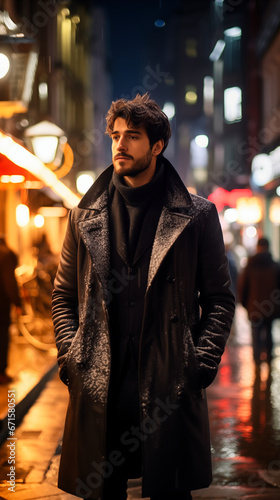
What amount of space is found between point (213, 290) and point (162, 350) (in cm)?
44

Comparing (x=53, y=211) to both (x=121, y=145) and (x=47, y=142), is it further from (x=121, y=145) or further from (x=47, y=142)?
(x=121, y=145)

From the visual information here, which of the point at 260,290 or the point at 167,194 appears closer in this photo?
the point at 167,194

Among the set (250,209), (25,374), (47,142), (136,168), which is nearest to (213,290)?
(136,168)

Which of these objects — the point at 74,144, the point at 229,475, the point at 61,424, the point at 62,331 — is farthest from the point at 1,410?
the point at 74,144

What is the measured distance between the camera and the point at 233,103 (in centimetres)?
4238

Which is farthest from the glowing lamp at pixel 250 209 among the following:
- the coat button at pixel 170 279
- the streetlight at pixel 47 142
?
the coat button at pixel 170 279

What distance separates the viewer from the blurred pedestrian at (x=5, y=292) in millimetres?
10422

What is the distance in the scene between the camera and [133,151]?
352cm

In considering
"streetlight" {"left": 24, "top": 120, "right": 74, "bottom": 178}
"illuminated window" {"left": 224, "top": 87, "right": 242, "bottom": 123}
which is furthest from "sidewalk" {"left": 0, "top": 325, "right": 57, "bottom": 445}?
"illuminated window" {"left": 224, "top": 87, "right": 242, "bottom": 123}

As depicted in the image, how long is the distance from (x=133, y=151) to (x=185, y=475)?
149 cm

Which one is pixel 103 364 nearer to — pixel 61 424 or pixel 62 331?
pixel 62 331

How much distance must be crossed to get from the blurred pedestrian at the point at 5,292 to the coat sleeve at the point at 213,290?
7.05m

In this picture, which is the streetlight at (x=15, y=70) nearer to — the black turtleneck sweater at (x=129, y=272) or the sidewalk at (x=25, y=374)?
the sidewalk at (x=25, y=374)

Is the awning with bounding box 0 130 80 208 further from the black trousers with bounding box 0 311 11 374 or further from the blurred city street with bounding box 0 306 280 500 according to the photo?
the blurred city street with bounding box 0 306 280 500
